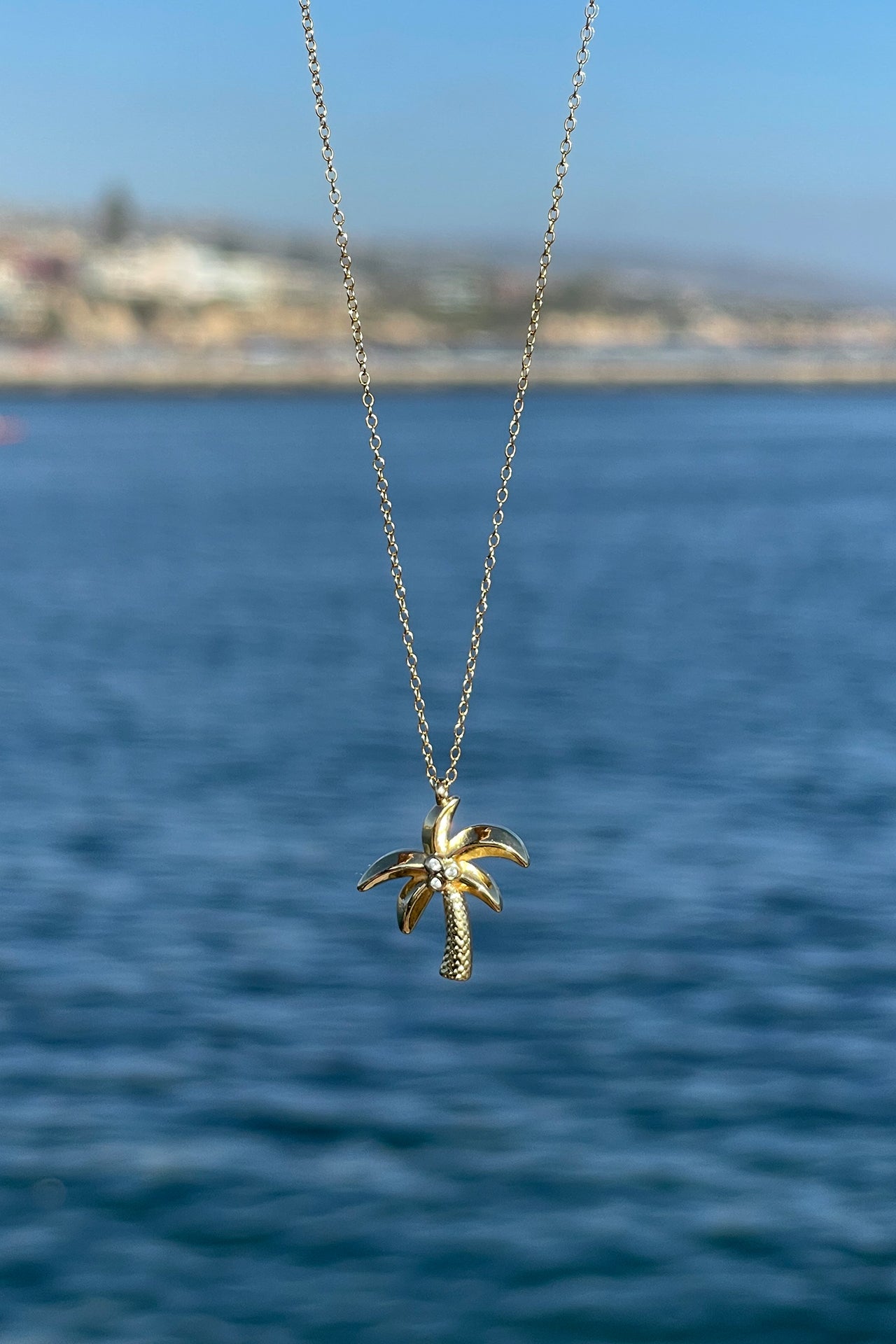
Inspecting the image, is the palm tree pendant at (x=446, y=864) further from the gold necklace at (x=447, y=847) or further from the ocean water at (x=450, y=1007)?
the ocean water at (x=450, y=1007)

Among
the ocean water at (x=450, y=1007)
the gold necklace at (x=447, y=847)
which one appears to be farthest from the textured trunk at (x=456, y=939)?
the ocean water at (x=450, y=1007)

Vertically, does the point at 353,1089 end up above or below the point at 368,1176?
above

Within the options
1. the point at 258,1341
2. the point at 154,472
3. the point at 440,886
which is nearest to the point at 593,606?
the point at 258,1341

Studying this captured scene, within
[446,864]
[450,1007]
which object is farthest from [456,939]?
[450,1007]

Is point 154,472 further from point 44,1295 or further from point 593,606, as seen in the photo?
point 44,1295

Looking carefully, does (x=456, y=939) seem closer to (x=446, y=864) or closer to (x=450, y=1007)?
(x=446, y=864)
